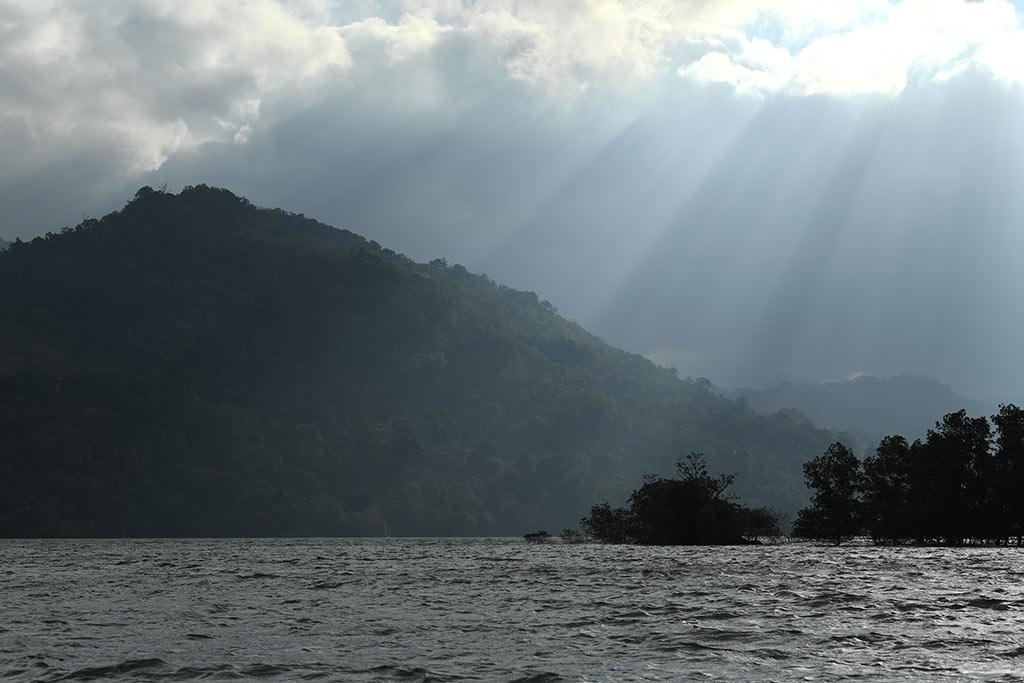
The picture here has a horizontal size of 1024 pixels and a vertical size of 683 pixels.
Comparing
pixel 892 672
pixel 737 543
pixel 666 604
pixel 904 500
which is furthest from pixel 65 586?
pixel 904 500

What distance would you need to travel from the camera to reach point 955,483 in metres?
163

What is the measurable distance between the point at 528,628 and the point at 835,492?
155606 mm

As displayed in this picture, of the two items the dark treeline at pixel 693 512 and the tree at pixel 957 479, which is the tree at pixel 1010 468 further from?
the dark treeline at pixel 693 512

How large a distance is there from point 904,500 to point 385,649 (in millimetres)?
155574

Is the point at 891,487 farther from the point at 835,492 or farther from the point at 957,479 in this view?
the point at 957,479

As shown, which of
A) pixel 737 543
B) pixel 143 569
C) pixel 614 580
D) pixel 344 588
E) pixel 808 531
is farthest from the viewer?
pixel 808 531

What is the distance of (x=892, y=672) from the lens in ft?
89.5

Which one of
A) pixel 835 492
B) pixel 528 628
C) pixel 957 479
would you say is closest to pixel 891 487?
pixel 835 492

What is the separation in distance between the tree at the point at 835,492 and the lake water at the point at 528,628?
111 m

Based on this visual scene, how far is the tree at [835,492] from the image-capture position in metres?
182

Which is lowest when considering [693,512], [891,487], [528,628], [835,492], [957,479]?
[528,628]

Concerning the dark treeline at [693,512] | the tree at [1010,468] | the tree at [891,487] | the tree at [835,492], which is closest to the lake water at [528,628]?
the dark treeline at [693,512]

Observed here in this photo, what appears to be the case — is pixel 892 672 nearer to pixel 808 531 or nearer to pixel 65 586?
pixel 65 586

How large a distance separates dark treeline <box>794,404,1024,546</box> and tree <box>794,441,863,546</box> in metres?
4.64
